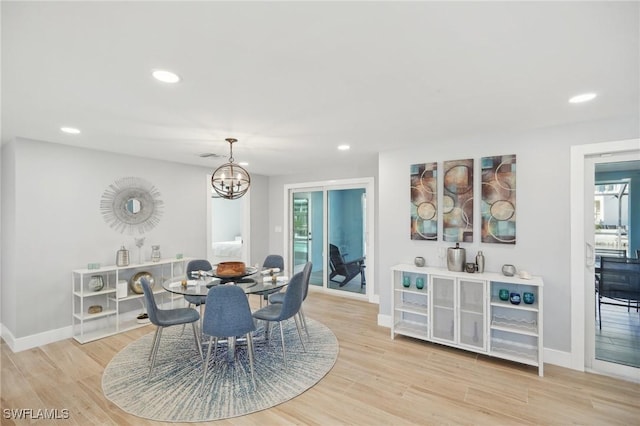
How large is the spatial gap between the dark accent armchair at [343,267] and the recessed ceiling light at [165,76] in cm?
435

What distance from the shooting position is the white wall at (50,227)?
3.47m

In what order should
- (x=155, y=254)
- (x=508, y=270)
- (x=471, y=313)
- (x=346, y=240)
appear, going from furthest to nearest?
1. (x=346, y=240)
2. (x=155, y=254)
3. (x=471, y=313)
4. (x=508, y=270)

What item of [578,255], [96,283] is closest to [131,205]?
[96,283]

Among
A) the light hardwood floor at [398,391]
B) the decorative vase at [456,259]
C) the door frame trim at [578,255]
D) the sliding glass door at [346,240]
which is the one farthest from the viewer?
the sliding glass door at [346,240]

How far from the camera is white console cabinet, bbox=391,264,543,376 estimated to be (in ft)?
9.89

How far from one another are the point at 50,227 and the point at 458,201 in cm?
490

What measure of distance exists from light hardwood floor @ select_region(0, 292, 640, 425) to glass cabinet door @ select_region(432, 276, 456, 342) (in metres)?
0.18

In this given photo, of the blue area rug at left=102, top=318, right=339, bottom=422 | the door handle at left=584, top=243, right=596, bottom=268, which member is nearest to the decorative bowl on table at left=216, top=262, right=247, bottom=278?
the blue area rug at left=102, top=318, right=339, bottom=422

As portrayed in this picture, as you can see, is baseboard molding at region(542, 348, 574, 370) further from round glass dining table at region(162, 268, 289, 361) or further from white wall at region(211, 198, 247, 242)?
white wall at region(211, 198, 247, 242)

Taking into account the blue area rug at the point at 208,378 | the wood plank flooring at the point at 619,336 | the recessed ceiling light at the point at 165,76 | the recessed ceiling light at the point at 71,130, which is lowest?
the blue area rug at the point at 208,378

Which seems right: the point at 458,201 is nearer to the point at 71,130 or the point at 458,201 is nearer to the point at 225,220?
the point at 71,130

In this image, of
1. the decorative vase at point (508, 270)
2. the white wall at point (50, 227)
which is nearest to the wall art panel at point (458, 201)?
the decorative vase at point (508, 270)

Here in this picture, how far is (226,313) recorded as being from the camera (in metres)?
2.62

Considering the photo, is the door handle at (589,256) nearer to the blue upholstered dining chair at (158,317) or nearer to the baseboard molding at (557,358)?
the baseboard molding at (557,358)
